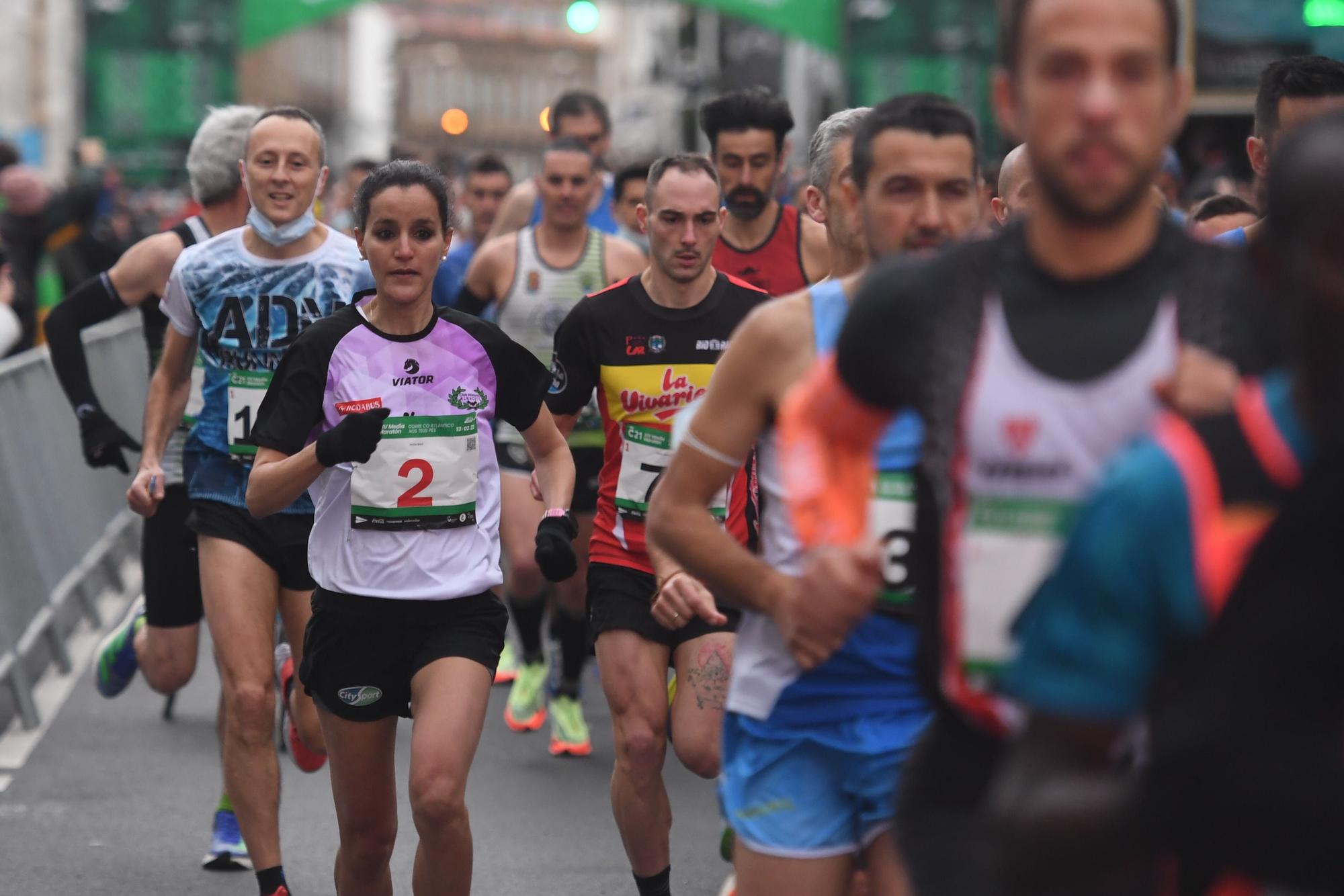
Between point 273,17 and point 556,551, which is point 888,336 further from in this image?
point 273,17

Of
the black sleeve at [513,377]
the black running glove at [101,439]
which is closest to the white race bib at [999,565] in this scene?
the black sleeve at [513,377]

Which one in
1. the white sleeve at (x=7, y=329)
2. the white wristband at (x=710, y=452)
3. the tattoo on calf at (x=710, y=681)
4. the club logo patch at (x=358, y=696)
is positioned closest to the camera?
the white wristband at (x=710, y=452)


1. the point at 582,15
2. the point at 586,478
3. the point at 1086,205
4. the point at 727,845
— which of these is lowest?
the point at 727,845

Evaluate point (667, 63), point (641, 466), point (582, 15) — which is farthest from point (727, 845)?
point (667, 63)

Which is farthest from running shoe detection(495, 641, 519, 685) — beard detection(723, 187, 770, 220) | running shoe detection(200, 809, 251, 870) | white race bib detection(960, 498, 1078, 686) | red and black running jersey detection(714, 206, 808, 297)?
white race bib detection(960, 498, 1078, 686)

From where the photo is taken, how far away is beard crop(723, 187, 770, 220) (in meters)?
8.30

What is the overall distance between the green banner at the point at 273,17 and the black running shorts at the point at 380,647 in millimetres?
18601

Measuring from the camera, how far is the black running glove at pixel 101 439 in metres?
7.37

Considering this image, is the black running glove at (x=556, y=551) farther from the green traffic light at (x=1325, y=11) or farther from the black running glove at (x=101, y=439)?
the green traffic light at (x=1325, y=11)

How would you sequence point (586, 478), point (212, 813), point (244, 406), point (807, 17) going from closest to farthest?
point (244, 406) < point (212, 813) < point (586, 478) < point (807, 17)

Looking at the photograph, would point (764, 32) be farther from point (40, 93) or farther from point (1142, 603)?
point (1142, 603)

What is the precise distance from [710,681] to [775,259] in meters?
2.82

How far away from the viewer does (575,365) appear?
6.43 meters

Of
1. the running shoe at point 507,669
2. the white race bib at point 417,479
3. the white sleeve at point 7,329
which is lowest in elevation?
the running shoe at point 507,669
